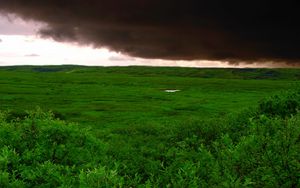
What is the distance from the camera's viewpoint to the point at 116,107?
219 feet

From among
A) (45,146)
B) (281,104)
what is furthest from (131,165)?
(281,104)

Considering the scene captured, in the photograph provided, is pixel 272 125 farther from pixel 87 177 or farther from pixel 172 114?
pixel 172 114

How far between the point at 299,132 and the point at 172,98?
72.8 m

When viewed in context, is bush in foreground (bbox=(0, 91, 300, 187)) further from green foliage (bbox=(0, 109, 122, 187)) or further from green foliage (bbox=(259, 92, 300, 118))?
green foliage (bbox=(259, 92, 300, 118))

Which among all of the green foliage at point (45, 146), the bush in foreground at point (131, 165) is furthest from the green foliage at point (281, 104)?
the green foliage at point (45, 146)

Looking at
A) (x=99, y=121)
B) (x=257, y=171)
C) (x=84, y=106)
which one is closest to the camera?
(x=257, y=171)

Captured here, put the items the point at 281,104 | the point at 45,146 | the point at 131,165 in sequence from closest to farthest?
the point at 45,146 < the point at 131,165 < the point at 281,104

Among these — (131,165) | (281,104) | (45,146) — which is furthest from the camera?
(281,104)

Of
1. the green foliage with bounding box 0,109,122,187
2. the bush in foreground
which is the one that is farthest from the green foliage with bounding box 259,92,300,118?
the green foliage with bounding box 0,109,122,187

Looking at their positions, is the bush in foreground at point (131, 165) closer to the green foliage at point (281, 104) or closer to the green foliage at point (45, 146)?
the green foliage at point (45, 146)

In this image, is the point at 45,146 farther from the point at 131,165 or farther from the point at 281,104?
the point at 281,104

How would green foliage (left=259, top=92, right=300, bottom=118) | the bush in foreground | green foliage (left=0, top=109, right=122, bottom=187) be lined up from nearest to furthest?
the bush in foreground, green foliage (left=0, top=109, right=122, bottom=187), green foliage (left=259, top=92, right=300, bottom=118)

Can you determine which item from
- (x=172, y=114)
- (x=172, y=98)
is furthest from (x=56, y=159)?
(x=172, y=98)

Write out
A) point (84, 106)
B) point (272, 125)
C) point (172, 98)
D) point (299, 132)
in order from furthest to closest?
1. point (172, 98)
2. point (84, 106)
3. point (272, 125)
4. point (299, 132)
